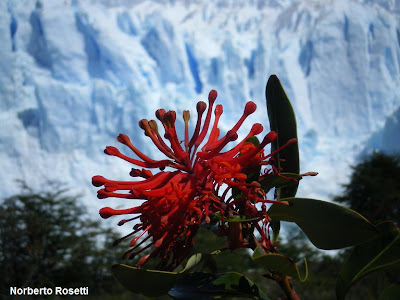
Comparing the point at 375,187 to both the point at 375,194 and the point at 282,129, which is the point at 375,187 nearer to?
the point at 375,194

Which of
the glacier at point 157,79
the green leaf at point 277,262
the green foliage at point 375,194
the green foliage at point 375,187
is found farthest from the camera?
the glacier at point 157,79

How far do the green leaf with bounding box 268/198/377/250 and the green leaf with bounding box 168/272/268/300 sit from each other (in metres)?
0.10

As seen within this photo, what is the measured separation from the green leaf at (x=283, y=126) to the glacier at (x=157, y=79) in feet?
35.9

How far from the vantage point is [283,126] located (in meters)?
0.50

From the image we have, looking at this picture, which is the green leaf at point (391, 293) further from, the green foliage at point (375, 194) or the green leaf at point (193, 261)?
the green foliage at point (375, 194)

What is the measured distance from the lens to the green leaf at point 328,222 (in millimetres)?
364

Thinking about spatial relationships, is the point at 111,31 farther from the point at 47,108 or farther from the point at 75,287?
the point at 75,287

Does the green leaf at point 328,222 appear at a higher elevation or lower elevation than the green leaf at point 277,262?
higher

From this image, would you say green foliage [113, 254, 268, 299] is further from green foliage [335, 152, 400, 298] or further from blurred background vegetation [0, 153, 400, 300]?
blurred background vegetation [0, 153, 400, 300]

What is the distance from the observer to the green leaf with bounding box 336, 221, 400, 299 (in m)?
0.39

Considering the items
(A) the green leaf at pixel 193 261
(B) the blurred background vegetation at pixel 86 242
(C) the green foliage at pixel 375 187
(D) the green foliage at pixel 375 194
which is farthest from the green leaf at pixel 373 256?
(C) the green foliage at pixel 375 187

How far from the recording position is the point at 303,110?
15273 millimetres

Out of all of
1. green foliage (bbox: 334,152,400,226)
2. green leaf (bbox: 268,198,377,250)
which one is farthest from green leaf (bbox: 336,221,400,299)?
green foliage (bbox: 334,152,400,226)

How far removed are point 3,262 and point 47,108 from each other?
670cm
